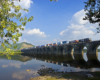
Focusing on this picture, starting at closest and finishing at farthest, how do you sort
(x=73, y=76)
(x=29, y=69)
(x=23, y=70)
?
(x=73, y=76)
(x=23, y=70)
(x=29, y=69)

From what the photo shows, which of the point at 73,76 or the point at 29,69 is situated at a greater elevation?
the point at 73,76

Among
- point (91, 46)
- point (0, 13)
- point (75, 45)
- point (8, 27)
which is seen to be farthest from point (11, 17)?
point (75, 45)

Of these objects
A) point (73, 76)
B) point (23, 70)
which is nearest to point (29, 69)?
point (23, 70)

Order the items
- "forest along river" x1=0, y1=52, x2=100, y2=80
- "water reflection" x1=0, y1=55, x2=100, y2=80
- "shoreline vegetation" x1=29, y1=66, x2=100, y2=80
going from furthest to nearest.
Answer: "water reflection" x1=0, y1=55, x2=100, y2=80, "forest along river" x1=0, y1=52, x2=100, y2=80, "shoreline vegetation" x1=29, y1=66, x2=100, y2=80

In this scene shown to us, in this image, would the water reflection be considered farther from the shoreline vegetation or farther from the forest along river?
the shoreline vegetation

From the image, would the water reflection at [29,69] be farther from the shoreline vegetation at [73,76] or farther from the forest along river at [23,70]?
the shoreline vegetation at [73,76]

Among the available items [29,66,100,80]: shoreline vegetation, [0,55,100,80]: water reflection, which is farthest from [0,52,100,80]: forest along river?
[29,66,100,80]: shoreline vegetation

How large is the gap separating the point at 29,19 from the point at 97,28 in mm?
12546

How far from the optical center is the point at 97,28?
13.5 m

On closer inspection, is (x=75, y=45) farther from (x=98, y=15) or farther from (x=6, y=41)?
(x=6, y=41)

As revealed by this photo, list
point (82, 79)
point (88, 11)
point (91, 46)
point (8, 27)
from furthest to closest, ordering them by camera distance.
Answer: point (91, 46) → point (88, 11) → point (82, 79) → point (8, 27)

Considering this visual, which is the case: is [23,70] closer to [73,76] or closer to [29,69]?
[29,69]

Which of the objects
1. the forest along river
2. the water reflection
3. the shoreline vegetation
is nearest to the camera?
the shoreline vegetation

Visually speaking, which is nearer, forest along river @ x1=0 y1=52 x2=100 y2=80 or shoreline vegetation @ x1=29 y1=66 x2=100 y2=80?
shoreline vegetation @ x1=29 y1=66 x2=100 y2=80
